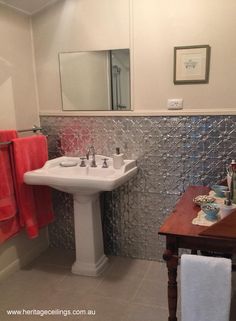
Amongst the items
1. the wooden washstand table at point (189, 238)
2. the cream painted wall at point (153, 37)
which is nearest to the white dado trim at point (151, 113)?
the cream painted wall at point (153, 37)

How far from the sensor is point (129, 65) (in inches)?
90.7

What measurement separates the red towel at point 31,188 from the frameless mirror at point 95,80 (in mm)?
458

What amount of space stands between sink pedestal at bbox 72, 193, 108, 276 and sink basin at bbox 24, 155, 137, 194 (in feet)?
0.64

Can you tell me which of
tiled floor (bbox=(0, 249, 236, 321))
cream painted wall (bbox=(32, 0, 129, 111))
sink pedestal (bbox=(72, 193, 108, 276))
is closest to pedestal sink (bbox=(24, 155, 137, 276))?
sink pedestal (bbox=(72, 193, 108, 276))

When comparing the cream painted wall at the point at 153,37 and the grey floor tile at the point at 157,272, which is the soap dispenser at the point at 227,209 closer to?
the cream painted wall at the point at 153,37

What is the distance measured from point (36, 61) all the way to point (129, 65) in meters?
0.84

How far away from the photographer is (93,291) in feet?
7.07

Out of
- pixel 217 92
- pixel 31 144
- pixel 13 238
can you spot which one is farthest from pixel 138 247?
pixel 217 92

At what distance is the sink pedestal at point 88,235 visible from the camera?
231 cm

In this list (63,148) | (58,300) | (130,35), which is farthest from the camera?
(63,148)

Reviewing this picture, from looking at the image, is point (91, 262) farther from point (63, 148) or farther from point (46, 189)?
point (63, 148)

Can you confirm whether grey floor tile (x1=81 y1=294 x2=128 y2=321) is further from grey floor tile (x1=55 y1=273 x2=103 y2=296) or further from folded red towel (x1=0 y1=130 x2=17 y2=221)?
folded red towel (x1=0 y1=130 x2=17 y2=221)

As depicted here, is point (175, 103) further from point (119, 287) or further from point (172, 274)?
point (119, 287)

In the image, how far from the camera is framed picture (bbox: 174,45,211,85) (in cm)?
211
